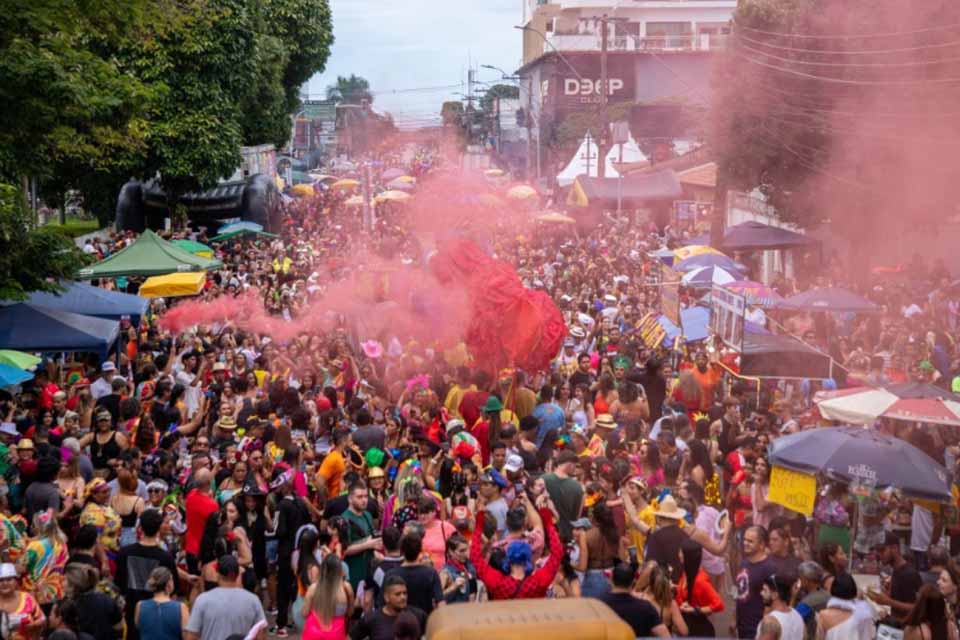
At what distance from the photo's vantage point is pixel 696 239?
1375 inches

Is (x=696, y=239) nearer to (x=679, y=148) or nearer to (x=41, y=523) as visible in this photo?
(x=41, y=523)

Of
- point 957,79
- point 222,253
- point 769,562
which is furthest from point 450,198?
point 769,562

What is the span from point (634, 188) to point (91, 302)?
29.5m

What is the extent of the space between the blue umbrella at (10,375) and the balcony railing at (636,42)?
7230 centimetres

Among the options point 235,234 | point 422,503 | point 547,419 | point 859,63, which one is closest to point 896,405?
point 547,419

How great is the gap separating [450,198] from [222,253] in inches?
262

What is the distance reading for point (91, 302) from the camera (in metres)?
17.4

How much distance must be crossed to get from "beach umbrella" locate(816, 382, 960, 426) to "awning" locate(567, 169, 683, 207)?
31.3 m

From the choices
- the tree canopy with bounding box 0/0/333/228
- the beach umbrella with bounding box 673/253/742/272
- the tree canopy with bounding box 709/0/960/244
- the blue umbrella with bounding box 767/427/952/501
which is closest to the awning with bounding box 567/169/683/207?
the tree canopy with bounding box 0/0/333/228

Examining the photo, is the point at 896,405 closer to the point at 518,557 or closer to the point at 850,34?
the point at 518,557

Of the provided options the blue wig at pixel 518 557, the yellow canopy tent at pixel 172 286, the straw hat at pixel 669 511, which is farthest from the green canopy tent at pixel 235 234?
the blue wig at pixel 518 557

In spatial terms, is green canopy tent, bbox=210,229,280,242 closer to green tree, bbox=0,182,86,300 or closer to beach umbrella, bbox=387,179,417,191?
beach umbrella, bbox=387,179,417,191

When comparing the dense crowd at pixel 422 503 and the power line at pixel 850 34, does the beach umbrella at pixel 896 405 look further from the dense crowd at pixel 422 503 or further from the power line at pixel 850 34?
the power line at pixel 850 34

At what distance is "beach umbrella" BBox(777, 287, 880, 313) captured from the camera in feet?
59.5
